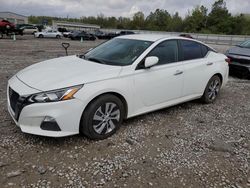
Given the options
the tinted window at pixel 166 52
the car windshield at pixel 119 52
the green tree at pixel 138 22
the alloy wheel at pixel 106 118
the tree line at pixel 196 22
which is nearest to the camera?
the alloy wheel at pixel 106 118

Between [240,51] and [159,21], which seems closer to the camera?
[240,51]

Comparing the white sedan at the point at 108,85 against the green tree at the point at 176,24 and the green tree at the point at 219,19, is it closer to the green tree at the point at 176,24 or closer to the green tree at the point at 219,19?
the green tree at the point at 219,19

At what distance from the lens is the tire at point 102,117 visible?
9.68 ft

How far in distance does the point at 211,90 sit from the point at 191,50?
3.64 ft

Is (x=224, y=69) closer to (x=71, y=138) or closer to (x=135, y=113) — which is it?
(x=135, y=113)

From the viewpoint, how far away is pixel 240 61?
6973 millimetres

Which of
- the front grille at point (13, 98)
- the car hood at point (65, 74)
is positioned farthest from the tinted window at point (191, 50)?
the front grille at point (13, 98)

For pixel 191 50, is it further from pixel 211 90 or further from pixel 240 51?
pixel 240 51

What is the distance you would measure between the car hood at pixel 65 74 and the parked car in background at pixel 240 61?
5356mm

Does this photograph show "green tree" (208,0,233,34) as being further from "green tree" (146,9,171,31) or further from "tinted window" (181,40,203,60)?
"tinted window" (181,40,203,60)

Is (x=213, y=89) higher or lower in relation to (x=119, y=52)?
lower

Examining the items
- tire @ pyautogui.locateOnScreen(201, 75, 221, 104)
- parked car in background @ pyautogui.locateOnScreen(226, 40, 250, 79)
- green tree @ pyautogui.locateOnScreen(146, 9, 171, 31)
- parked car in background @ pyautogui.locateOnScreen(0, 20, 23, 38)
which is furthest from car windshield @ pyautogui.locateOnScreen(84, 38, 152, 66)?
green tree @ pyautogui.locateOnScreen(146, 9, 171, 31)

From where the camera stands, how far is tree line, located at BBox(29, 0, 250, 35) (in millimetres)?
61375

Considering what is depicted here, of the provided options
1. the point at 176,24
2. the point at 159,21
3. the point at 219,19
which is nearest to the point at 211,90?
the point at 219,19
